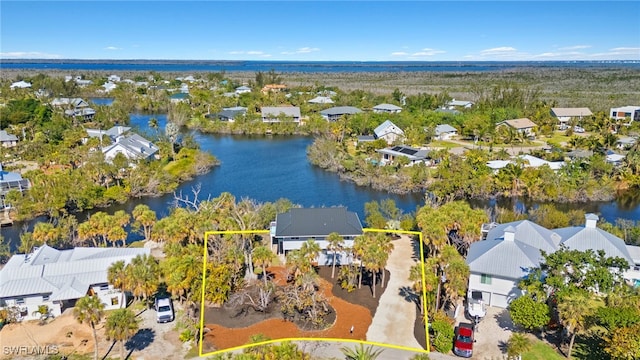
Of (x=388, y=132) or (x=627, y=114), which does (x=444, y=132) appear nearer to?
(x=388, y=132)

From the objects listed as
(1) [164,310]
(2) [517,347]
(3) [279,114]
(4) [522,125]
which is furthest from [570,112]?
(1) [164,310]

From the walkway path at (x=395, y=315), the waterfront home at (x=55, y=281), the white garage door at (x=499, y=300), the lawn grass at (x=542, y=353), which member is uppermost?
the waterfront home at (x=55, y=281)

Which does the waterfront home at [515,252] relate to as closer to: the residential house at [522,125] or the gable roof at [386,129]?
the gable roof at [386,129]

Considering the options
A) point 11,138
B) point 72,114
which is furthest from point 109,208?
point 72,114

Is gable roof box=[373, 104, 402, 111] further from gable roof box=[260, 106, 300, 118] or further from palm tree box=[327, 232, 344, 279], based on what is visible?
palm tree box=[327, 232, 344, 279]

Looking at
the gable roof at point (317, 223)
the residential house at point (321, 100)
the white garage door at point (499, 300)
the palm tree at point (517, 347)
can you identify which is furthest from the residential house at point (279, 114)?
the palm tree at point (517, 347)

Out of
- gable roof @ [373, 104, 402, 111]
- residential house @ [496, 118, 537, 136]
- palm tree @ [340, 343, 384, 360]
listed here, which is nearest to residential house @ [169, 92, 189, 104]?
gable roof @ [373, 104, 402, 111]

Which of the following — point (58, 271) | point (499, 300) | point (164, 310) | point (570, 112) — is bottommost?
point (499, 300)
